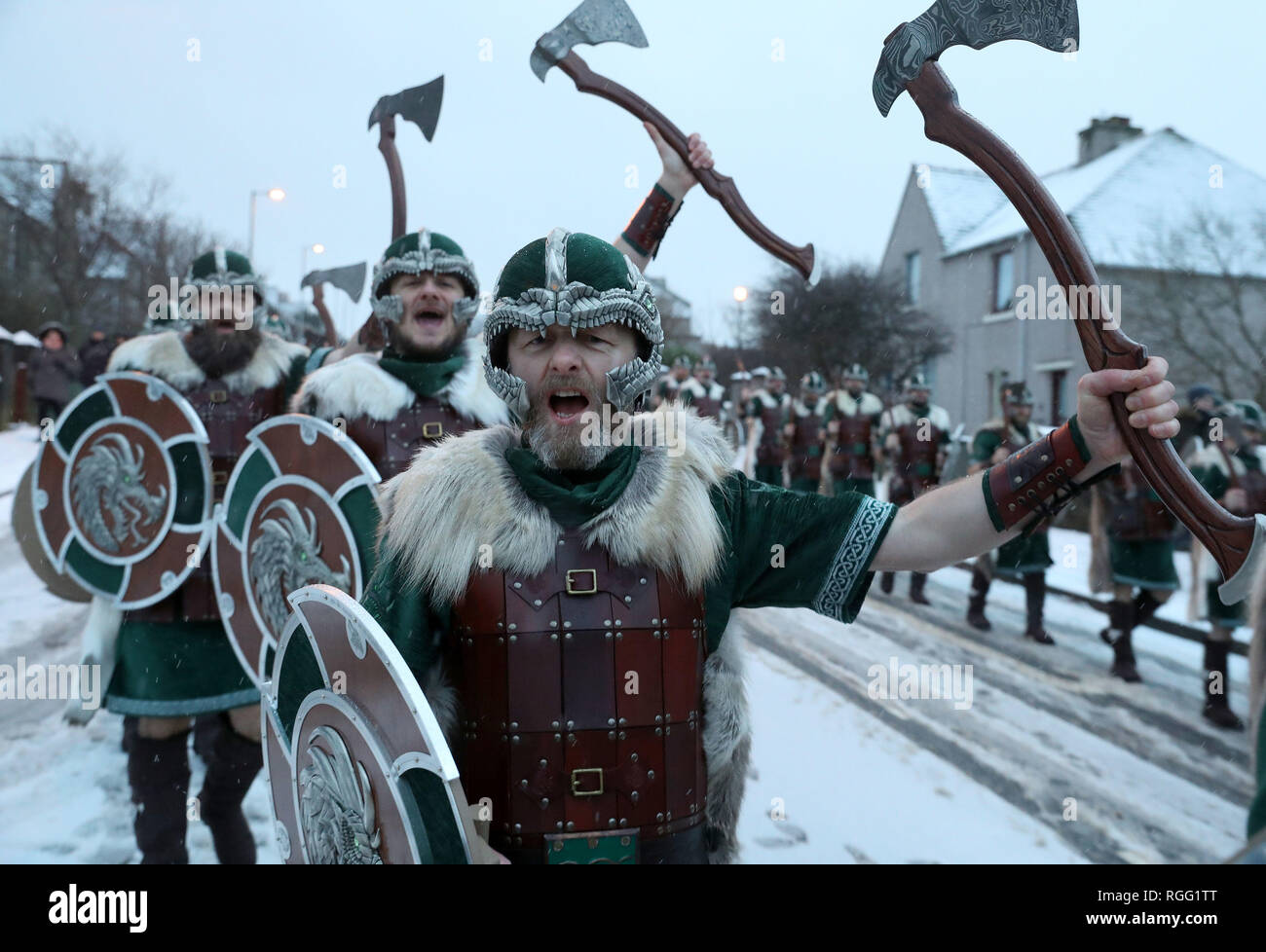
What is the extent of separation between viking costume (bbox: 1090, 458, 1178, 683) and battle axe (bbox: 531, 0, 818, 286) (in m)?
4.14

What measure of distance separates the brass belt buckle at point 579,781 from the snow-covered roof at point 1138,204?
14855 mm

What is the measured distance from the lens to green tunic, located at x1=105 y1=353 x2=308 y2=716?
333cm

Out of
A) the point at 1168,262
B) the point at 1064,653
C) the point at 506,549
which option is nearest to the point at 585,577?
the point at 506,549

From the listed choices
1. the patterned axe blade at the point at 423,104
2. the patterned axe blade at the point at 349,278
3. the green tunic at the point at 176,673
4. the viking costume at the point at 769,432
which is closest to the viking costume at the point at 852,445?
the viking costume at the point at 769,432

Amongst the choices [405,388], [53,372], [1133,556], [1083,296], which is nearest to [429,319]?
[405,388]

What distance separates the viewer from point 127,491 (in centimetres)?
339

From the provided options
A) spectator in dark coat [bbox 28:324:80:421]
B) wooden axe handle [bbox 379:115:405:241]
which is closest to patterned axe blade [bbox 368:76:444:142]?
wooden axe handle [bbox 379:115:405:241]

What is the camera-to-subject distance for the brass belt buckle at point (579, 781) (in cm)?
167

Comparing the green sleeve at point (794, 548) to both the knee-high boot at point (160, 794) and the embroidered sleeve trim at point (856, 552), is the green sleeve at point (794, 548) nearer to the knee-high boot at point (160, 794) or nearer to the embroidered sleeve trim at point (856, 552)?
the embroidered sleeve trim at point (856, 552)

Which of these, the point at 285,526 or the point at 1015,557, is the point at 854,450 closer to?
the point at 1015,557

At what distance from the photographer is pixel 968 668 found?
20.2 ft

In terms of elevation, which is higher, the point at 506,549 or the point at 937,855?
the point at 506,549
